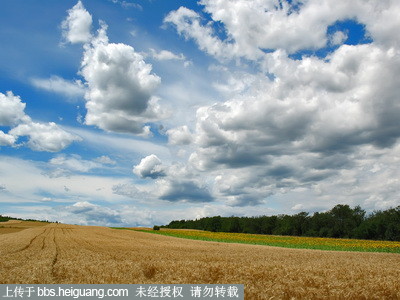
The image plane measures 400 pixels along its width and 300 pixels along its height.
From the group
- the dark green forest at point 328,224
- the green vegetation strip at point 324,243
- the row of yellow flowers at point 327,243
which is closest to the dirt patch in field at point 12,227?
the green vegetation strip at point 324,243

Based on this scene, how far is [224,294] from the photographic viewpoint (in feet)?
34.5

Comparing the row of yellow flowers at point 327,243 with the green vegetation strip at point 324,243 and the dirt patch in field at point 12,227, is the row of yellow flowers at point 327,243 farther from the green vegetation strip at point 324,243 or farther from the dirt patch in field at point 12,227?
the dirt patch in field at point 12,227

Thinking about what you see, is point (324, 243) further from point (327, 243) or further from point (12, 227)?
point (12, 227)

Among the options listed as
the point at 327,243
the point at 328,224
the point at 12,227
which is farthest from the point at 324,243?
the point at 12,227

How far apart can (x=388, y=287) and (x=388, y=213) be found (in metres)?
101

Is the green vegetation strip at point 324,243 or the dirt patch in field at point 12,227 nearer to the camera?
the green vegetation strip at point 324,243

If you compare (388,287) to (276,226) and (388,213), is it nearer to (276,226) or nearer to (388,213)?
(388,213)

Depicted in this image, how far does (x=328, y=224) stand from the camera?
122 meters

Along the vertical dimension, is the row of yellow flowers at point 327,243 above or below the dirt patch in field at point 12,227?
below

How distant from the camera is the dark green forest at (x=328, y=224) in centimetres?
10012

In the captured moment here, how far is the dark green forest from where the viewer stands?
100 m

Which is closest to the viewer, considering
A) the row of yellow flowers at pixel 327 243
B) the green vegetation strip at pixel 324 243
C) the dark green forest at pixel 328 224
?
the green vegetation strip at pixel 324 243

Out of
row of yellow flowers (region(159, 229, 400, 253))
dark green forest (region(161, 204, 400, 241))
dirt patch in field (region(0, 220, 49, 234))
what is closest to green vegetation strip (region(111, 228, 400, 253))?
row of yellow flowers (region(159, 229, 400, 253))

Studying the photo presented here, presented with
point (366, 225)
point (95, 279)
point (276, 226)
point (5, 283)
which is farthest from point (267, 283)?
point (276, 226)
